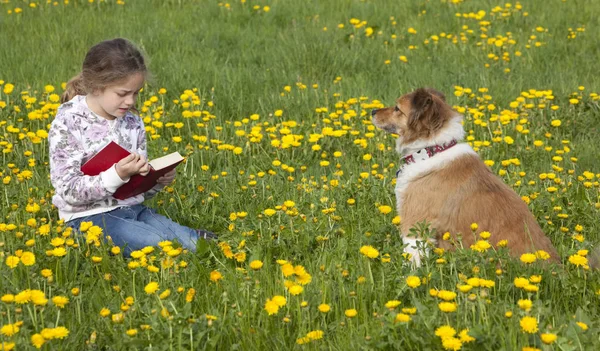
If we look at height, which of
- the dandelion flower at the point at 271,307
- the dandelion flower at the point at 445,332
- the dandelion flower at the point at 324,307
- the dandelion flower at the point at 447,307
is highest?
the dandelion flower at the point at 447,307

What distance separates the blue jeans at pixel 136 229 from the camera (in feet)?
13.9

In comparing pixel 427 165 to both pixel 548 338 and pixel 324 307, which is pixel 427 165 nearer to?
pixel 324 307

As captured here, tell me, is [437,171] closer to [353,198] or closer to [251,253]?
[353,198]

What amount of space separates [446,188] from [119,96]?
6.00 feet

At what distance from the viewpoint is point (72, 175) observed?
4230 mm

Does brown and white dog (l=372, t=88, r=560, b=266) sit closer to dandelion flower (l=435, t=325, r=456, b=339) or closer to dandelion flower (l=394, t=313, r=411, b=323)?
dandelion flower (l=394, t=313, r=411, b=323)

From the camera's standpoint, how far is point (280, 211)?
4207mm

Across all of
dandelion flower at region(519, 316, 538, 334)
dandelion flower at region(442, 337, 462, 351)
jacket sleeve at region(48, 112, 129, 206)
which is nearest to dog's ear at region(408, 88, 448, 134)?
jacket sleeve at region(48, 112, 129, 206)

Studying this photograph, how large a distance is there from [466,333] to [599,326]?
619 millimetres

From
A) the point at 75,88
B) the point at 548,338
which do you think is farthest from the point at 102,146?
the point at 548,338

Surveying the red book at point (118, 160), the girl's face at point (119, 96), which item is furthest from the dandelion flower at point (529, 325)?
the girl's face at point (119, 96)

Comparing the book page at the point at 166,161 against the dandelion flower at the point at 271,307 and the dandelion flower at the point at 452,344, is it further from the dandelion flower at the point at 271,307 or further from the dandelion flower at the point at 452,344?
the dandelion flower at the point at 452,344

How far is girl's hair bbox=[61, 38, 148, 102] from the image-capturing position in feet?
14.0

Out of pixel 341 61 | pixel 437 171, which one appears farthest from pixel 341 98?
pixel 437 171
